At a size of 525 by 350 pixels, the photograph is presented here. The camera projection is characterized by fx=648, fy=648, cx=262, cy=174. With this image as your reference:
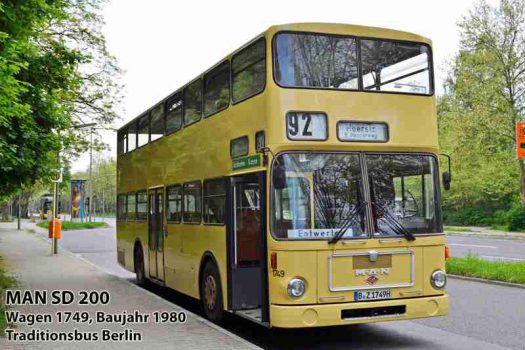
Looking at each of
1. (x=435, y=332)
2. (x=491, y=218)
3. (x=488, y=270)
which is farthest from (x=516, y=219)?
(x=435, y=332)

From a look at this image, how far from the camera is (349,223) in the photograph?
803cm

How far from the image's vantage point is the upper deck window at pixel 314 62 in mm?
8242

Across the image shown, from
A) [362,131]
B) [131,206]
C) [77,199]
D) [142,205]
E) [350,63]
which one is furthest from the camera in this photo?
[77,199]

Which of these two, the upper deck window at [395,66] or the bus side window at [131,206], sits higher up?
the upper deck window at [395,66]

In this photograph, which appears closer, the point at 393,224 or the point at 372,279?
the point at 372,279

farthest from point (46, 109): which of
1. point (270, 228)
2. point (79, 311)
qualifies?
point (270, 228)

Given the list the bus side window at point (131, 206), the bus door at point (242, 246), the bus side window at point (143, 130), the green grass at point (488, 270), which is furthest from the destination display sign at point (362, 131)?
the bus side window at point (131, 206)

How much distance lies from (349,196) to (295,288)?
1.33m

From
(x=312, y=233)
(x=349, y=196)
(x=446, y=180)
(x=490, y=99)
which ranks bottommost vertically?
(x=312, y=233)

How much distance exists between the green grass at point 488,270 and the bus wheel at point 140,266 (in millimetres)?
7468

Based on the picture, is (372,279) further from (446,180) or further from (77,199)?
(77,199)

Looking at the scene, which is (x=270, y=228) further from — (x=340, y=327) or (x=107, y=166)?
(x=107, y=166)

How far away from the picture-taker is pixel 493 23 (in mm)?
37594

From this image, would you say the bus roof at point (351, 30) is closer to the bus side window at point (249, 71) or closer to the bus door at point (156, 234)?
the bus side window at point (249, 71)
